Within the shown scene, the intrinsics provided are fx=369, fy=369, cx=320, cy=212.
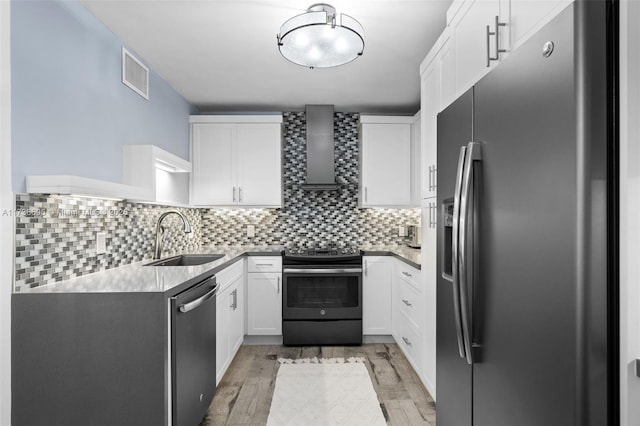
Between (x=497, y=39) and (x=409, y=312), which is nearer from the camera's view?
(x=497, y=39)

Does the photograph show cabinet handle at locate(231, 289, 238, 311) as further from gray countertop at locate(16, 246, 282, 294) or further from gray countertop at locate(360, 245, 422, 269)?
gray countertop at locate(360, 245, 422, 269)

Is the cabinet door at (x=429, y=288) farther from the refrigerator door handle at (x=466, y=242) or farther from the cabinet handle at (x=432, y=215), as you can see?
the refrigerator door handle at (x=466, y=242)

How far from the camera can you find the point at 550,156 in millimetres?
835

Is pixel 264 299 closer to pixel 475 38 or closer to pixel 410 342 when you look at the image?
pixel 410 342

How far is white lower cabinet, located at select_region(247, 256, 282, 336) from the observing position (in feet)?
11.9

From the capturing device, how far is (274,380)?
9.29 feet

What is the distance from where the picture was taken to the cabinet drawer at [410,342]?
2.78 m

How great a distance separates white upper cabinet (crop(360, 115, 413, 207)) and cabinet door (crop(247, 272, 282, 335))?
1313 mm

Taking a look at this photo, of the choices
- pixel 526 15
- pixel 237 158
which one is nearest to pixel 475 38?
pixel 526 15

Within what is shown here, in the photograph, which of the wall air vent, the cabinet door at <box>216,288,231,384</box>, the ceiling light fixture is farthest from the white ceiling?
the cabinet door at <box>216,288,231,384</box>

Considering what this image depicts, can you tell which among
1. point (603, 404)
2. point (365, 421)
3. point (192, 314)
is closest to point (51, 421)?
point (192, 314)

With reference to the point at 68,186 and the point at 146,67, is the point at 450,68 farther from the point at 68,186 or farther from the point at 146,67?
the point at 146,67

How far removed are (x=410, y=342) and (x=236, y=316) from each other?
1493 millimetres

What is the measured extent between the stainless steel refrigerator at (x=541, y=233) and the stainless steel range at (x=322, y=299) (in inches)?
92.0
